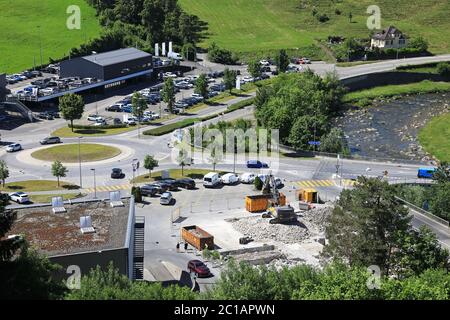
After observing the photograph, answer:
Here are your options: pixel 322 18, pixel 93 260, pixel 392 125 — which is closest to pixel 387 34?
pixel 322 18

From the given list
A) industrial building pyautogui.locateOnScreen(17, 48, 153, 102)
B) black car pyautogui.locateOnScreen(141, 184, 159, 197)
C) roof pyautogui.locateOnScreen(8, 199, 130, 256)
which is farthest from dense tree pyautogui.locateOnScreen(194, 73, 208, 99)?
roof pyautogui.locateOnScreen(8, 199, 130, 256)

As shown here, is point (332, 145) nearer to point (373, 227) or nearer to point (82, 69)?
point (373, 227)

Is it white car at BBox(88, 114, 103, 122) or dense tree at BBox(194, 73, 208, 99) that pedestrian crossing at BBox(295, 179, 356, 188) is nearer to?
white car at BBox(88, 114, 103, 122)

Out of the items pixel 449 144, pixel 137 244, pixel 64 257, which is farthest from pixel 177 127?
pixel 64 257

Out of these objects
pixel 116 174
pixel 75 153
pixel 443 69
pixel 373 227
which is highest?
pixel 443 69

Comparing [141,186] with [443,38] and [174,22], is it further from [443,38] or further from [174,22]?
[443,38]

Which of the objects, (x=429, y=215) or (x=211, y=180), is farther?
(x=211, y=180)

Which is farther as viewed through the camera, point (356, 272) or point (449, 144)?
point (449, 144)
